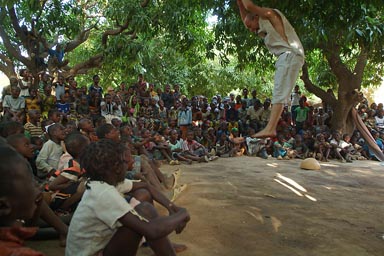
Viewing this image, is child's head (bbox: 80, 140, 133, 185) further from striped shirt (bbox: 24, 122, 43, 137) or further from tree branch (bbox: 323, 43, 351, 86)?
tree branch (bbox: 323, 43, 351, 86)

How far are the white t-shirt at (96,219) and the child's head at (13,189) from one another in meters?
0.65

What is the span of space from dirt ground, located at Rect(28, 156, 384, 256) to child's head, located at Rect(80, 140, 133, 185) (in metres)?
0.96

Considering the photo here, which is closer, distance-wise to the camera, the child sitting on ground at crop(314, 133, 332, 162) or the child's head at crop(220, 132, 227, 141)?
the child sitting on ground at crop(314, 133, 332, 162)

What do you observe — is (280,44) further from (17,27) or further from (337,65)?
(17,27)

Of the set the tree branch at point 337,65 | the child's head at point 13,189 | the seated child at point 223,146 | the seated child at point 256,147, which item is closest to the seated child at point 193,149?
the seated child at point 223,146

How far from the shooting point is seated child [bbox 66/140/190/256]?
6.15 feet

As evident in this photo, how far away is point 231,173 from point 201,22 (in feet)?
19.2

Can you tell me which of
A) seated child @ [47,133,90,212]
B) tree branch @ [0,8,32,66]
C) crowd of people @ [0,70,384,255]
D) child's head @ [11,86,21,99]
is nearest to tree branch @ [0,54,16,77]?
tree branch @ [0,8,32,66]

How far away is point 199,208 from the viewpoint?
3916mm

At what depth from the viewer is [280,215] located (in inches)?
148

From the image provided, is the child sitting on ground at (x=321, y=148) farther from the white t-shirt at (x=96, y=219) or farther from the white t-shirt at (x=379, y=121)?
the white t-shirt at (x=96, y=219)

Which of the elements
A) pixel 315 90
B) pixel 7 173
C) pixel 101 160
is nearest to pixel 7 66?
pixel 315 90

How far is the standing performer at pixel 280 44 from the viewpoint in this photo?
327 centimetres

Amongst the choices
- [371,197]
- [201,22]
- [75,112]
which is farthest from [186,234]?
[201,22]
